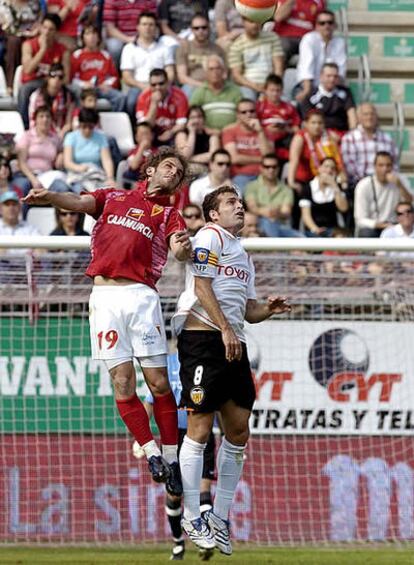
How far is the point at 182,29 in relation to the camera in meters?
18.8

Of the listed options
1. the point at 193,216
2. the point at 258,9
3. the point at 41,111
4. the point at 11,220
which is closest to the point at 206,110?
the point at 41,111

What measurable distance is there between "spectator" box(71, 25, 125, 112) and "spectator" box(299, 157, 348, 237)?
2.88 metres

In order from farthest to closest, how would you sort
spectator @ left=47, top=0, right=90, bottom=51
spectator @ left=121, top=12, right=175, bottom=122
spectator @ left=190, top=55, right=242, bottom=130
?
1. spectator @ left=47, top=0, right=90, bottom=51
2. spectator @ left=121, top=12, right=175, bottom=122
3. spectator @ left=190, top=55, right=242, bottom=130

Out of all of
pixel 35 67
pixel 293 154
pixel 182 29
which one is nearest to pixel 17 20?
pixel 35 67

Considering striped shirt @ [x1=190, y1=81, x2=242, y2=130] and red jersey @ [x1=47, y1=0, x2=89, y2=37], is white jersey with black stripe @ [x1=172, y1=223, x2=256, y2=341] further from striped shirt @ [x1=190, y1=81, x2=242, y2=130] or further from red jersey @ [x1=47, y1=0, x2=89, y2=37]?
red jersey @ [x1=47, y1=0, x2=89, y2=37]

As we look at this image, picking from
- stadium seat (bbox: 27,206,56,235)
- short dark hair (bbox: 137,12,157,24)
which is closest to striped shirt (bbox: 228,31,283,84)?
short dark hair (bbox: 137,12,157,24)

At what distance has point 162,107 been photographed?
17125mm

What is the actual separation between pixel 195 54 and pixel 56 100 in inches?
89.0

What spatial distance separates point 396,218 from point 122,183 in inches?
133

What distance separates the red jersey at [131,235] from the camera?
952cm

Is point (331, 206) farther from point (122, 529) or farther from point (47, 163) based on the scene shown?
point (122, 529)

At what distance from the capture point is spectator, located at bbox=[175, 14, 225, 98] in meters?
18.0

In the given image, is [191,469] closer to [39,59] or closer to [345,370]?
[345,370]

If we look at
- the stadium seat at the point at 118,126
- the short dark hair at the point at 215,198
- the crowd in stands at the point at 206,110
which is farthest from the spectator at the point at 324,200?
the short dark hair at the point at 215,198
